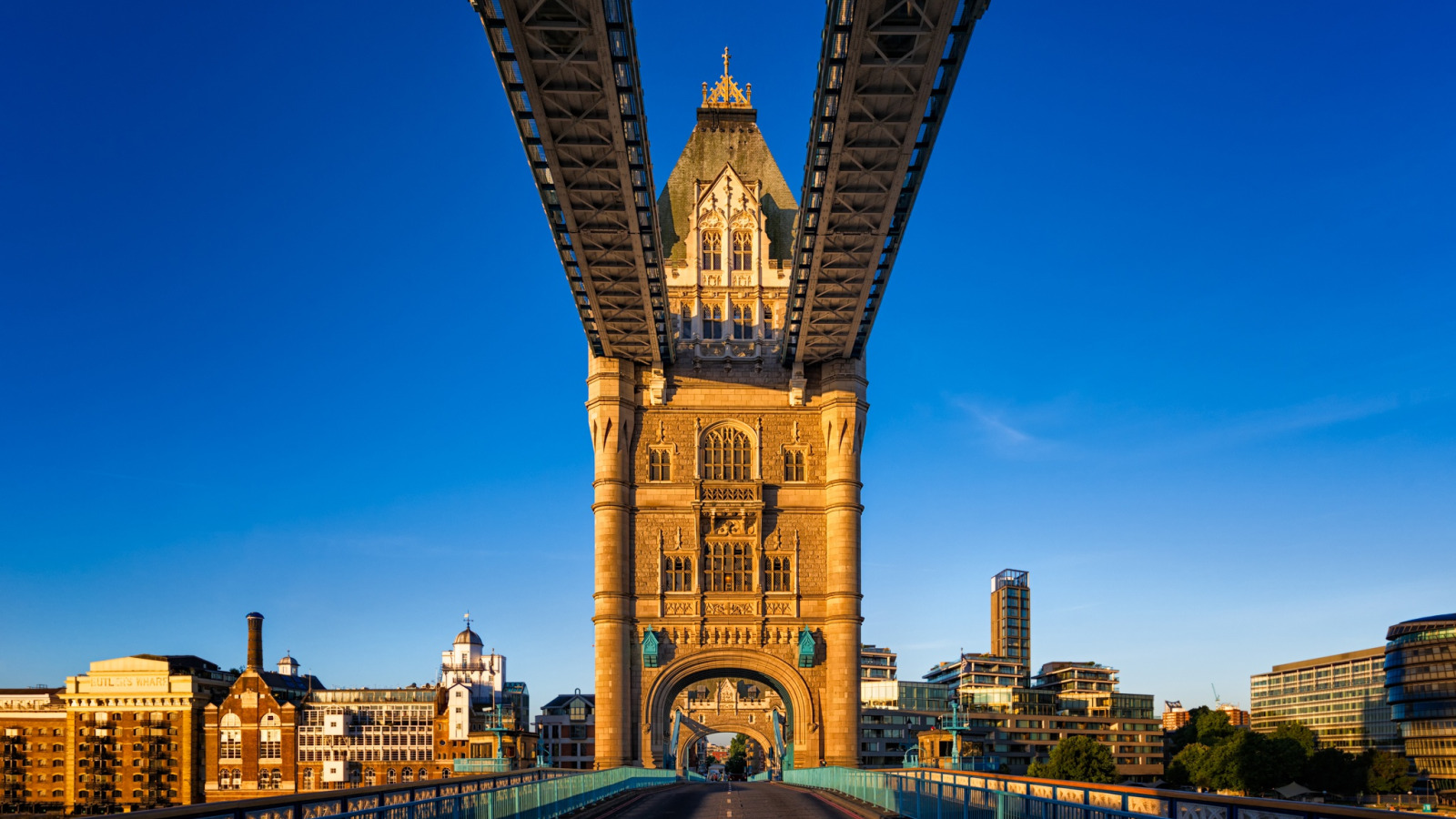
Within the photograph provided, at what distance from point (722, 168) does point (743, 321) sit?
8194 millimetres

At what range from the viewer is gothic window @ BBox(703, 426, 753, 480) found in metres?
62.7

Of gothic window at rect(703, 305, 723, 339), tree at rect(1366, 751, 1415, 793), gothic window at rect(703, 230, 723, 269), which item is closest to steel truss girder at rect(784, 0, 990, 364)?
gothic window at rect(703, 305, 723, 339)

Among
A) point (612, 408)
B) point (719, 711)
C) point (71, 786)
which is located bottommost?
point (71, 786)

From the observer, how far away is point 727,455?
6291 centimetres

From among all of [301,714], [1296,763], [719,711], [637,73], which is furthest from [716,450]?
[301,714]

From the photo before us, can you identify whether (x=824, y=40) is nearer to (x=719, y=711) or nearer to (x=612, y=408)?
(x=612, y=408)

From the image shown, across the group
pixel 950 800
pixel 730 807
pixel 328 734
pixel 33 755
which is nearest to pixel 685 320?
pixel 730 807

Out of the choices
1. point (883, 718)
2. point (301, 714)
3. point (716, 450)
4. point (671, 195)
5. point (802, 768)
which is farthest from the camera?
point (883, 718)

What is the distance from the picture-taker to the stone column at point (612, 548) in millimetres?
60000

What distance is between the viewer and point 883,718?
6575 inches

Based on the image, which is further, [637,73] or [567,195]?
[567,195]

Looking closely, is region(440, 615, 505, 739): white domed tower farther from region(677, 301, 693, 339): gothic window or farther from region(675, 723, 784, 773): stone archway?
region(677, 301, 693, 339): gothic window

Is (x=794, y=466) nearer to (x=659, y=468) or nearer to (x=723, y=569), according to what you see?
(x=723, y=569)

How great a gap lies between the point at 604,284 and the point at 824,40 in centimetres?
1943
